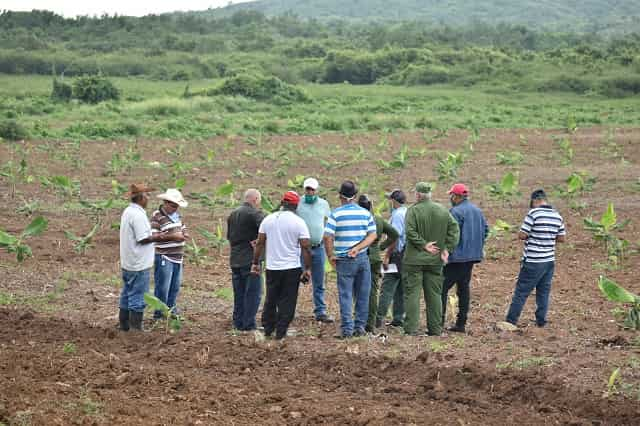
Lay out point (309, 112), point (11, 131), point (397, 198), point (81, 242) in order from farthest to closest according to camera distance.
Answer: point (309, 112)
point (11, 131)
point (81, 242)
point (397, 198)

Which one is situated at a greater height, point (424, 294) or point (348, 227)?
point (348, 227)

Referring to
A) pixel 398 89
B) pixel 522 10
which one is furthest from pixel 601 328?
pixel 522 10

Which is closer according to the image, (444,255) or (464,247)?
(444,255)

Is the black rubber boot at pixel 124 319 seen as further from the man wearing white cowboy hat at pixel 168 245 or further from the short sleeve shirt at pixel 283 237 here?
the short sleeve shirt at pixel 283 237

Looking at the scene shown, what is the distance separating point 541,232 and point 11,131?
20870 mm

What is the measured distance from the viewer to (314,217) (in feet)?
34.0

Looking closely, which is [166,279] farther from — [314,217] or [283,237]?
[314,217]

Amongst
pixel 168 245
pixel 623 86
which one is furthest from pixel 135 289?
pixel 623 86

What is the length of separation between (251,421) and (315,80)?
190 ft

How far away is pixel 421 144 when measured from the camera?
98.5 feet

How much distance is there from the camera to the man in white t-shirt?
9.50 m

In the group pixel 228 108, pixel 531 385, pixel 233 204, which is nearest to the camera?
pixel 531 385

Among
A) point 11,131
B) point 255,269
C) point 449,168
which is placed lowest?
point 11,131

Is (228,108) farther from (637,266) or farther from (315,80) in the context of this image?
(637,266)
